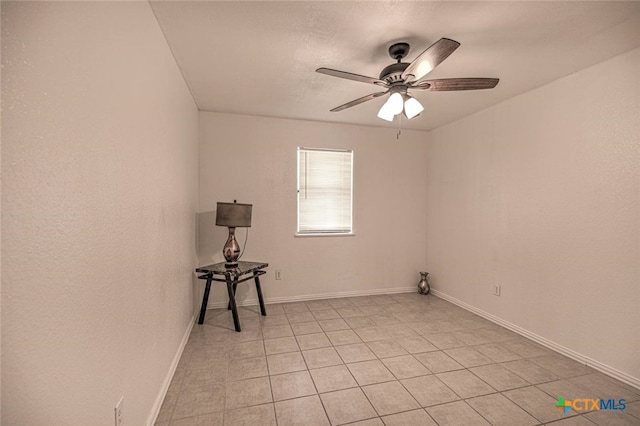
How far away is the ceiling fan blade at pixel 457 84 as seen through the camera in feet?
6.35

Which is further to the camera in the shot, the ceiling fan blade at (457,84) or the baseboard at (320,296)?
the baseboard at (320,296)

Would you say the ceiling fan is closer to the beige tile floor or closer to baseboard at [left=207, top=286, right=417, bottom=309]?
the beige tile floor

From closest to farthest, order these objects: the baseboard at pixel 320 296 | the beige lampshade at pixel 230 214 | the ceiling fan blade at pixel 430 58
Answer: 1. the ceiling fan blade at pixel 430 58
2. the beige lampshade at pixel 230 214
3. the baseboard at pixel 320 296

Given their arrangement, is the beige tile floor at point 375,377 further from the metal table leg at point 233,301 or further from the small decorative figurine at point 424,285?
the small decorative figurine at point 424,285

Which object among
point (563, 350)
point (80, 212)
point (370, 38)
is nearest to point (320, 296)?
point (563, 350)

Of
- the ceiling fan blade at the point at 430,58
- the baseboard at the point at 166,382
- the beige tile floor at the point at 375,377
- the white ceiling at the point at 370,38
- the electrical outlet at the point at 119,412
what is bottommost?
the beige tile floor at the point at 375,377

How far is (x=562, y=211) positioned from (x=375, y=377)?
2.20m

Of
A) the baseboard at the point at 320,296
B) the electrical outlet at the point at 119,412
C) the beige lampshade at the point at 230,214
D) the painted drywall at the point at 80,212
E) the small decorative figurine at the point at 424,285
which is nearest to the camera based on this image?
the painted drywall at the point at 80,212

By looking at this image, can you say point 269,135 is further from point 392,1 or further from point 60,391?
point 60,391

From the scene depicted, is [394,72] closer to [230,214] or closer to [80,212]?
[80,212]

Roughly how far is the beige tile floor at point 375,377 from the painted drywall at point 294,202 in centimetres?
81

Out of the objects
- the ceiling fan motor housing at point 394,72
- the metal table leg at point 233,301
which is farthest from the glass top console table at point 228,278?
the ceiling fan motor housing at point 394,72

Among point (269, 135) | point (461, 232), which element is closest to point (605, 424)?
point (461, 232)

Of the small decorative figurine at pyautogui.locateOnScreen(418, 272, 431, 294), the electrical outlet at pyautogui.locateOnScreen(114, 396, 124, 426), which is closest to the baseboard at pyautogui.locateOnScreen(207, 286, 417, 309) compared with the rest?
the small decorative figurine at pyautogui.locateOnScreen(418, 272, 431, 294)
